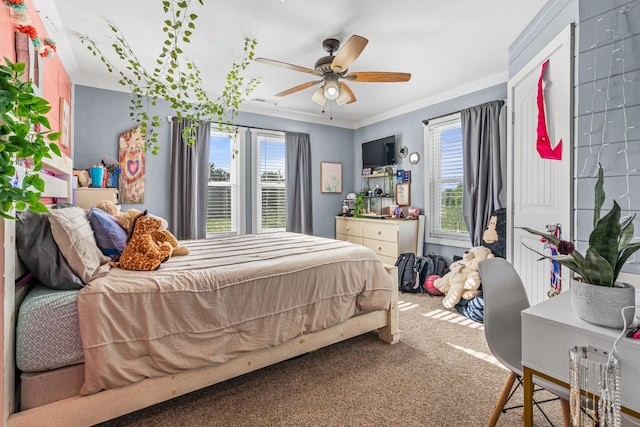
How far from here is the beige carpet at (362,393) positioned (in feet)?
5.31

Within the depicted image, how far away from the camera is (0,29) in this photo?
1.70 metres

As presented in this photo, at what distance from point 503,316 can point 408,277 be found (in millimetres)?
2451

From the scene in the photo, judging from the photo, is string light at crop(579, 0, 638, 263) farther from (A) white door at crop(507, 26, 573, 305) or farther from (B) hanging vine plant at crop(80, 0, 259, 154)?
(B) hanging vine plant at crop(80, 0, 259, 154)

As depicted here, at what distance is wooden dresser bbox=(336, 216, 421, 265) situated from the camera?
4.34m

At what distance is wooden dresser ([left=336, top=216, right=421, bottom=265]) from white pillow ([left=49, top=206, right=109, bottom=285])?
3.53 m

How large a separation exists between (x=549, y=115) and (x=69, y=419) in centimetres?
333

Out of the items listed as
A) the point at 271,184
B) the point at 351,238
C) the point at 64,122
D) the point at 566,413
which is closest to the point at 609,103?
the point at 566,413

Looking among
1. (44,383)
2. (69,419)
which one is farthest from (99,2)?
(69,419)

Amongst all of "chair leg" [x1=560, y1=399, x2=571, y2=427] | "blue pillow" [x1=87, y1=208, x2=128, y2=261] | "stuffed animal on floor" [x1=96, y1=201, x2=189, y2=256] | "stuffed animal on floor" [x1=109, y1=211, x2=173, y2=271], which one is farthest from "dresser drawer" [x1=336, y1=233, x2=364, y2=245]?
"chair leg" [x1=560, y1=399, x2=571, y2=427]

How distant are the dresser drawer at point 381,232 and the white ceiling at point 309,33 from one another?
6.32 feet

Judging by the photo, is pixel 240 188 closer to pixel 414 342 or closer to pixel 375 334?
pixel 375 334

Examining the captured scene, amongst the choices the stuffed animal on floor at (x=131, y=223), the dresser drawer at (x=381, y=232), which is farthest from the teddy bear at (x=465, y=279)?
the stuffed animal on floor at (x=131, y=223)

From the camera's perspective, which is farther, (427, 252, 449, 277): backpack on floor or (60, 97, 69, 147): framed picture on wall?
(427, 252, 449, 277): backpack on floor

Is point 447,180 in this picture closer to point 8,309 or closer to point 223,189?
point 223,189
